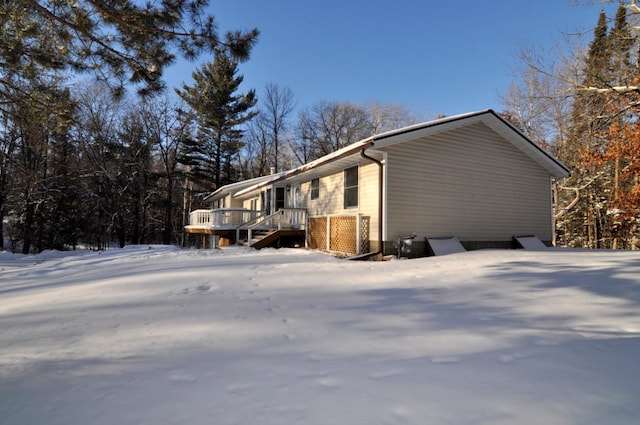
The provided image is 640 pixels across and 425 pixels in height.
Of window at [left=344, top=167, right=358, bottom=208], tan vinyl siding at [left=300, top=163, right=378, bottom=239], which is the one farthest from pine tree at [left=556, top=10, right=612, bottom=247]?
window at [left=344, top=167, right=358, bottom=208]

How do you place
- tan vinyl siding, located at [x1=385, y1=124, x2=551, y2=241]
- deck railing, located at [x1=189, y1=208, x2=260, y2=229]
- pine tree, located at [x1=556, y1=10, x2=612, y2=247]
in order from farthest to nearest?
1. deck railing, located at [x1=189, y1=208, x2=260, y2=229]
2. pine tree, located at [x1=556, y1=10, x2=612, y2=247]
3. tan vinyl siding, located at [x1=385, y1=124, x2=551, y2=241]

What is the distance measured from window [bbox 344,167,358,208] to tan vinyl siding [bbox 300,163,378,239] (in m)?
0.19

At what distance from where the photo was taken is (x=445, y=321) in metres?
3.26

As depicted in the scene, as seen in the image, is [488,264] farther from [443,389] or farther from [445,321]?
[443,389]

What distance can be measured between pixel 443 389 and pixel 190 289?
3.98 metres

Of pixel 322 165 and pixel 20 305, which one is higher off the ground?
pixel 322 165

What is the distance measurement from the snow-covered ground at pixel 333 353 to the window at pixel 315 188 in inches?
323

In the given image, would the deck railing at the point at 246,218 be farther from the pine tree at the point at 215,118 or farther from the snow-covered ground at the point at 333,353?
the pine tree at the point at 215,118

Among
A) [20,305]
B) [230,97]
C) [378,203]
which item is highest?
[230,97]

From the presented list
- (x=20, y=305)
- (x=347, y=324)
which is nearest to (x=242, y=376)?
(x=347, y=324)

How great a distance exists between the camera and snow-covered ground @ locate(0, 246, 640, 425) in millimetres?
1832

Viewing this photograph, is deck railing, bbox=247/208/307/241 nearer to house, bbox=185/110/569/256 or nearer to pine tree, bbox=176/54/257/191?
house, bbox=185/110/569/256

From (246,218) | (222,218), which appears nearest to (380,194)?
(222,218)

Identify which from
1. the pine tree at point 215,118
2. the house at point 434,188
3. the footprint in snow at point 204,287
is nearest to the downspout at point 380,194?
the house at point 434,188
